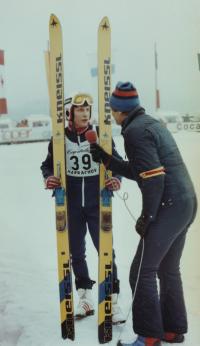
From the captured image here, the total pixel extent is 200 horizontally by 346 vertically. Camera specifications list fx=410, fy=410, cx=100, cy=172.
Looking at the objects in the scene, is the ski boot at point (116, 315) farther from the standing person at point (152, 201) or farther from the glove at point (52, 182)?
the glove at point (52, 182)

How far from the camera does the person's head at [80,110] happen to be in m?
1.91

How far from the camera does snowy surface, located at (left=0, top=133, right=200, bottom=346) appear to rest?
6.55ft

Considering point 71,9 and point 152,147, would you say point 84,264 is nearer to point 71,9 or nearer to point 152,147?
point 152,147

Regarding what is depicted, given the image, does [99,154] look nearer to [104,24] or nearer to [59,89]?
[59,89]

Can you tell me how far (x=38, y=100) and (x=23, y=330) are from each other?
1.15 metres

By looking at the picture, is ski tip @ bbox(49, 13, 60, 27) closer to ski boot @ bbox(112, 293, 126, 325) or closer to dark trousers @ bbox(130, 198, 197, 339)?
dark trousers @ bbox(130, 198, 197, 339)


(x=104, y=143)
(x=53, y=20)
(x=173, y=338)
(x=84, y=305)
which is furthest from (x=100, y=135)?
(x=173, y=338)

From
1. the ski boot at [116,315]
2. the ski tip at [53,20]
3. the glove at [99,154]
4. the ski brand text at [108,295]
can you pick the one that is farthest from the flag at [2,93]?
the ski boot at [116,315]

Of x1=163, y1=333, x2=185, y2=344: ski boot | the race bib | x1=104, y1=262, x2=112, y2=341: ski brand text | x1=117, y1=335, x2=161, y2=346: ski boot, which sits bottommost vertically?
x1=163, y1=333, x2=185, y2=344: ski boot

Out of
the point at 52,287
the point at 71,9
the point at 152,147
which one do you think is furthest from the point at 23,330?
the point at 71,9

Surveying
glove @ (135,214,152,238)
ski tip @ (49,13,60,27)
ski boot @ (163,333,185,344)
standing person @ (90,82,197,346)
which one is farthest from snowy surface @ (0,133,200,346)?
ski tip @ (49,13,60,27)

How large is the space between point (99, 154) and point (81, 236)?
49 centimetres

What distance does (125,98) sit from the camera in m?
1.69

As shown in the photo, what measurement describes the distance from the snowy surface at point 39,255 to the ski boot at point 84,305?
0.04m
